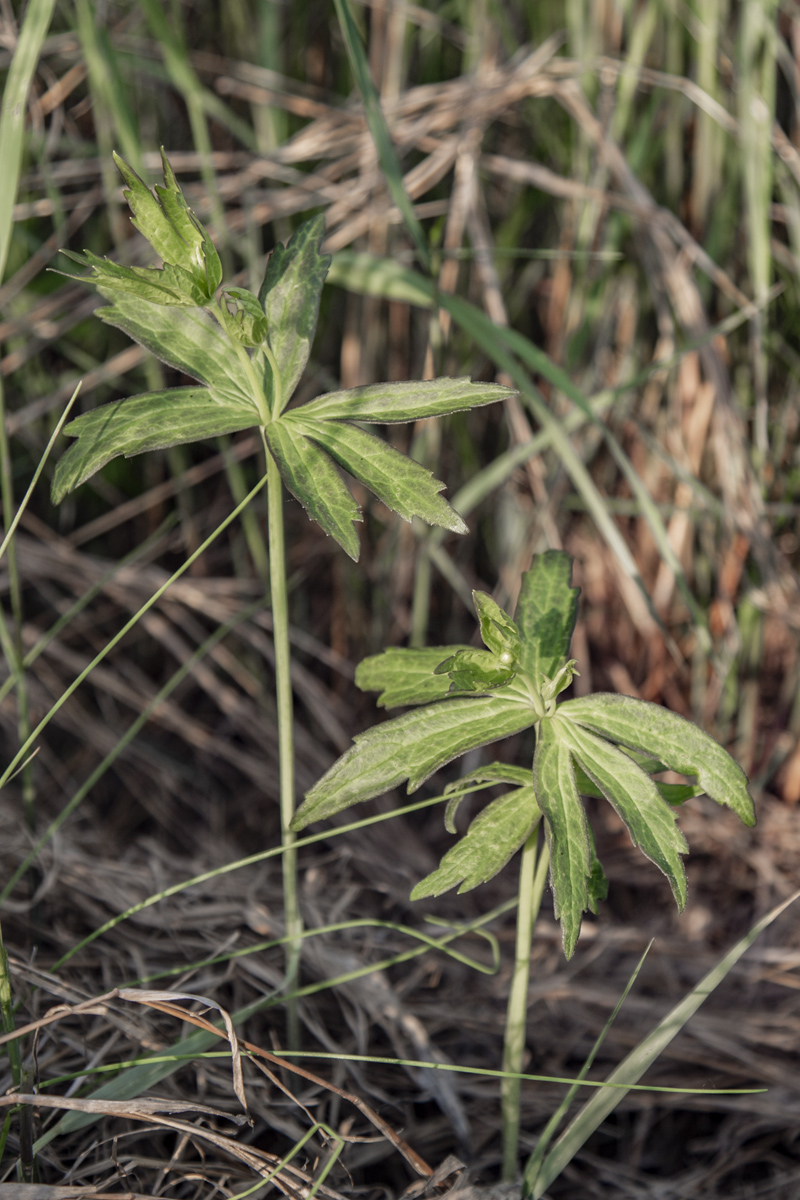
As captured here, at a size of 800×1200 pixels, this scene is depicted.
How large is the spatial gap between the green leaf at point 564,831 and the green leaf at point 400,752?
0.15 ft

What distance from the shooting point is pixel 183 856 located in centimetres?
186

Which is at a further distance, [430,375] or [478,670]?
[430,375]

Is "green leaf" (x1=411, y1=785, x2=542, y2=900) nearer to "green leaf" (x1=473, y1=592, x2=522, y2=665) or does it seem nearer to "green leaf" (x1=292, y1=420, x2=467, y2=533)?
"green leaf" (x1=473, y1=592, x2=522, y2=665)

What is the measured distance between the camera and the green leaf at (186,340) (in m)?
1.00

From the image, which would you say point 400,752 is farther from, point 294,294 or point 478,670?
point 294,294

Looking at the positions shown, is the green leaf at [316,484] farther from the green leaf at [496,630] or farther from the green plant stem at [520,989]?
the green plant stem at [520,989]

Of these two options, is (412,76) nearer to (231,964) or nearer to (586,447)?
(586,447)

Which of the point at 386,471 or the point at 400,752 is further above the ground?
the point at 386,471

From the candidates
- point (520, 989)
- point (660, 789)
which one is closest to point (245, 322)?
point (660, 789)

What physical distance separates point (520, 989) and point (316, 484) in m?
0.58

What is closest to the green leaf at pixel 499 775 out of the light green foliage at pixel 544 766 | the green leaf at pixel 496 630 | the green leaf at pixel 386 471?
the light green foliage at pixel 544 766

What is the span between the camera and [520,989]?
103cm

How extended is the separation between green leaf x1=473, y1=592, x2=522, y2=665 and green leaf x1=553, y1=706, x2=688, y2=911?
0.36 feet

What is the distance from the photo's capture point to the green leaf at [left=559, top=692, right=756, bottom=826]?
91cm
